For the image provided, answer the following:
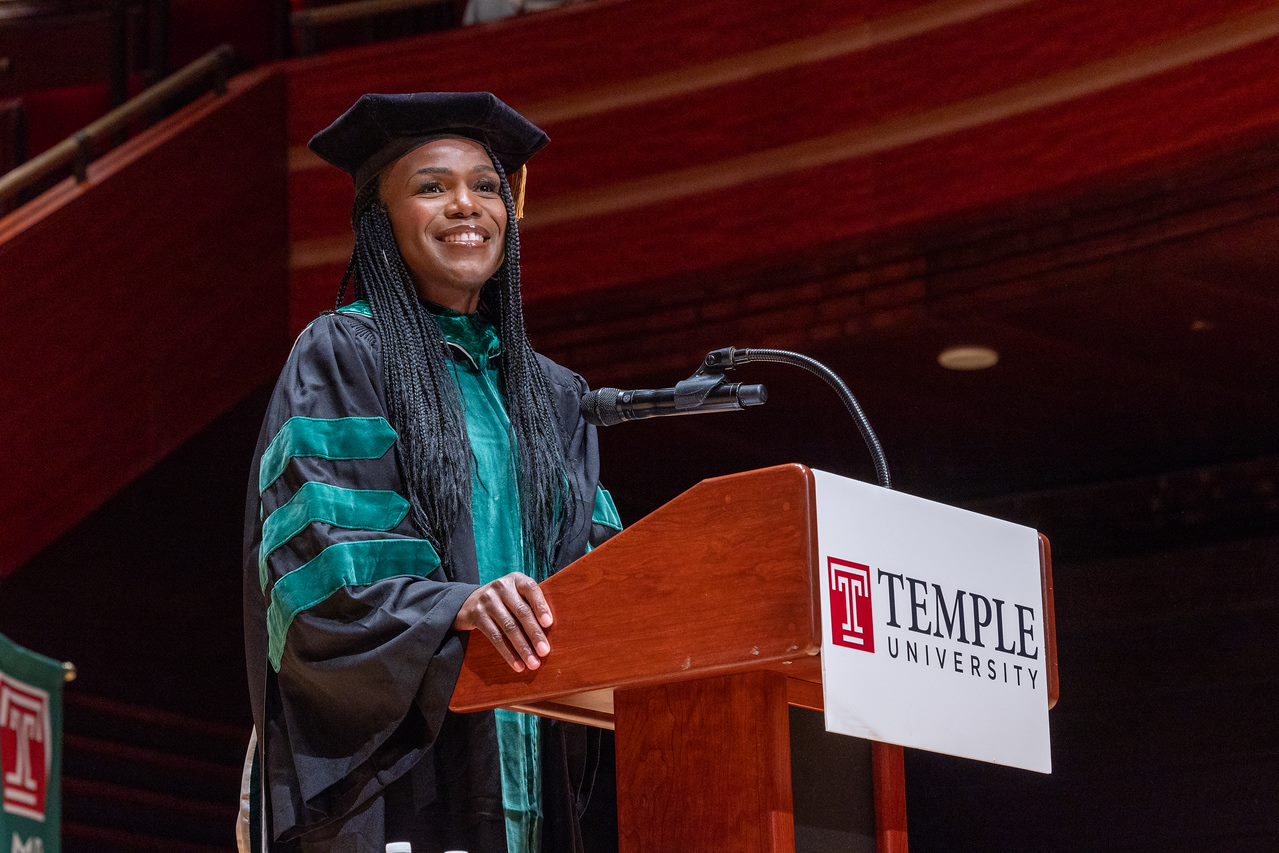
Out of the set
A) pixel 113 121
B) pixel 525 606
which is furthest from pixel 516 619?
pixel 113 121

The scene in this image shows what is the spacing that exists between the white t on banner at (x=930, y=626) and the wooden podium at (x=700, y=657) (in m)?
0.04

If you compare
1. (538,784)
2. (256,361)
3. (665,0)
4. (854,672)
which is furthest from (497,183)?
(256,361)

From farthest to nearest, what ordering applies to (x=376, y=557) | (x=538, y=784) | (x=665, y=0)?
1. (x=665, y=0)
2. (x=538, y=784)
3. (x=376, y=557)

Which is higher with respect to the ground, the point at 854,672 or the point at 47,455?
the point at 47,455

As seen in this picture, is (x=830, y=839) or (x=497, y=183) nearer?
(x=830, y=839)

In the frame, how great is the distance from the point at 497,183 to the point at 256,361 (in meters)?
3.56

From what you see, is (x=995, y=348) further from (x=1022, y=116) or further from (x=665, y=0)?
(x=665, y=0)

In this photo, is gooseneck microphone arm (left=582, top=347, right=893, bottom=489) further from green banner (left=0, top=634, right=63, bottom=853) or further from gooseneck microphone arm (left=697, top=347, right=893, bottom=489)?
green banner (left=0, top=634, right=63, bottom=853)

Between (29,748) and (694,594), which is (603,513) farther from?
(29,748)

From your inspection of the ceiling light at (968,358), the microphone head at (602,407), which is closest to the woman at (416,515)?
the microphone head at (602,407)

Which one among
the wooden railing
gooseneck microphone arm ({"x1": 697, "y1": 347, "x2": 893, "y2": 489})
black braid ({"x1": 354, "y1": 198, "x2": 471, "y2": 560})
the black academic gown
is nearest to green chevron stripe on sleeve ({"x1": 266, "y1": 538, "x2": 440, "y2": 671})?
the black academic gown

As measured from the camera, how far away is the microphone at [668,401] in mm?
1915

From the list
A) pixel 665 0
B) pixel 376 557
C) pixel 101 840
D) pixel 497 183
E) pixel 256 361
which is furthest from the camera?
pixel 101 840

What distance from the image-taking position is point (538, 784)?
2.11 metres
